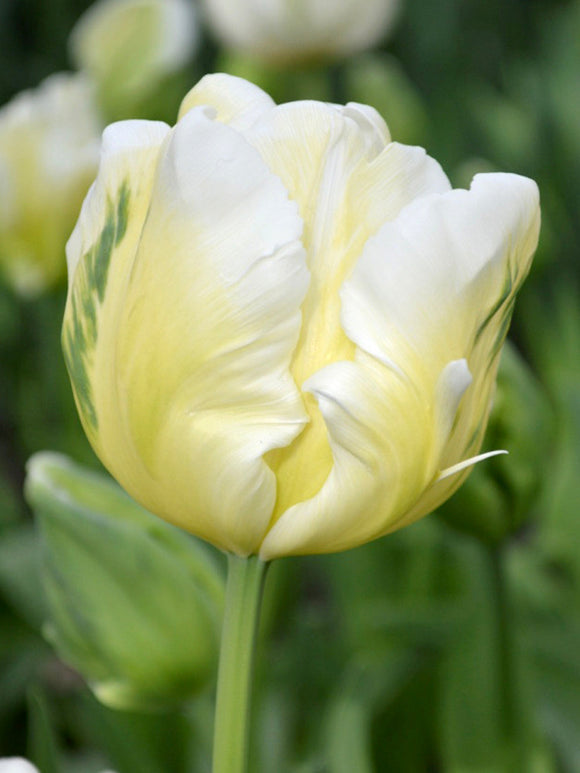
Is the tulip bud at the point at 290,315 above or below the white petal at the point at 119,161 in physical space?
below

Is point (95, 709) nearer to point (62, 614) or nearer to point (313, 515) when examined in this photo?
point (62, 614)

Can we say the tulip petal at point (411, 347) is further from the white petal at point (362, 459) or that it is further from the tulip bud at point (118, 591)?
the tulip bud at point (118, 591)

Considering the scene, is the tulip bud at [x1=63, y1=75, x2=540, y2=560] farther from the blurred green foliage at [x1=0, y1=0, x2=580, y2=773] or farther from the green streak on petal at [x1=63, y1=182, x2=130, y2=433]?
the blurred green foliage at [x1=0, y1=0, x2=580, y2=773]

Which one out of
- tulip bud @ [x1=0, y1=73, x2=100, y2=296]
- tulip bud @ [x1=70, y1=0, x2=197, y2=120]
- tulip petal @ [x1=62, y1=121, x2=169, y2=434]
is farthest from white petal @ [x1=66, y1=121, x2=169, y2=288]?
tulip bud @ [x1=70, y1=0, x2=197, y2=120]

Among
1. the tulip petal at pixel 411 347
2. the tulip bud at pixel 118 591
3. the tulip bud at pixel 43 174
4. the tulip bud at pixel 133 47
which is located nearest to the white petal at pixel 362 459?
the tulip petal at pixel 411 347

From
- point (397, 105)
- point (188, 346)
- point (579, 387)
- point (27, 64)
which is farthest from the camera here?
point (27, 64)

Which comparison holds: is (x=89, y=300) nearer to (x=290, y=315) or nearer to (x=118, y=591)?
(x=290, y=315)

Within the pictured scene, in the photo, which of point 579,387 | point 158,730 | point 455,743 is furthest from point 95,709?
point 579,387
